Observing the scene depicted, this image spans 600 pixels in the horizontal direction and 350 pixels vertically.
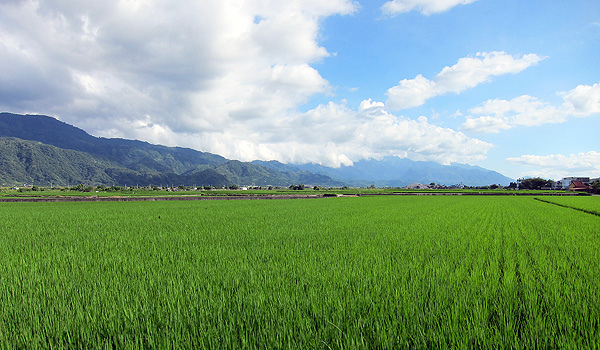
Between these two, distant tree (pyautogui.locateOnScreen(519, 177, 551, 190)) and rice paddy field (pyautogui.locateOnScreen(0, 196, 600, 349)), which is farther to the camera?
distant tree (pyautogui.locateOnScreen(519, 177, 551, 190))

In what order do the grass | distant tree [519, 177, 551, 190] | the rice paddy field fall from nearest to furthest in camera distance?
the rice paddy field
the grass
distant tree [519, 177, 551, 190]

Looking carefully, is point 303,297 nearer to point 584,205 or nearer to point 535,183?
→ point 584,205

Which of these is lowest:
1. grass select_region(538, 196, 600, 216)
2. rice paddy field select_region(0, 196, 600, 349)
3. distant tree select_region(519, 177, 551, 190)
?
grass select_region(538, 196, 600, 216)

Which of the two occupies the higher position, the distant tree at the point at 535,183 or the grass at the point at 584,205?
the distant tree at the point at 535,183

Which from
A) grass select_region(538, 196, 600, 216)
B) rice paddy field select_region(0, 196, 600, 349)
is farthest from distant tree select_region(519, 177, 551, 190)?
rice paddy field select_region(0, 196, 600, 349)

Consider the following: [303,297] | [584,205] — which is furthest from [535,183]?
[303,297]

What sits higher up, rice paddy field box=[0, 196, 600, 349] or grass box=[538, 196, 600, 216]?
rice paddy field box=[0, 196, 600, 349]

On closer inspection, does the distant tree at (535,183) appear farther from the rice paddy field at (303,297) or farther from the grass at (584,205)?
the rice paddy field at (303,297)

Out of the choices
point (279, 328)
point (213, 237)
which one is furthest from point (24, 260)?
point (279, 328)

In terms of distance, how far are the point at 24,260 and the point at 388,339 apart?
25.8 ft

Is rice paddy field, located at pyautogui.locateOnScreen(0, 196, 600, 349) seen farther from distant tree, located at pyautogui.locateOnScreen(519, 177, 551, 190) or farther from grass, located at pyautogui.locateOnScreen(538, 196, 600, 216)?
distant tree, located at pyautogui.locateOnScreen(519, 177, 551, 190)

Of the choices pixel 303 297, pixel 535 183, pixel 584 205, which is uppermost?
pixel 535 183

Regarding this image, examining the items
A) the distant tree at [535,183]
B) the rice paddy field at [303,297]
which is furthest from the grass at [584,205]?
the distant tree at [535,183]

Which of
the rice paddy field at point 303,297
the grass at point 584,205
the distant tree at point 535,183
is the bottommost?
the grass at point 584,205
